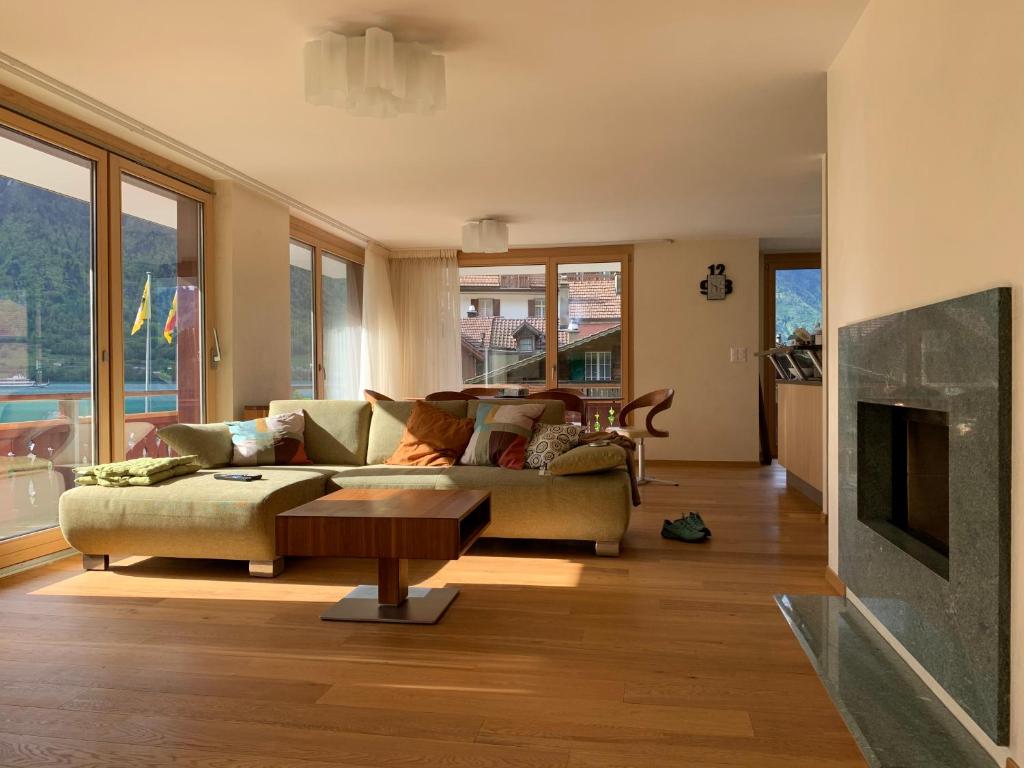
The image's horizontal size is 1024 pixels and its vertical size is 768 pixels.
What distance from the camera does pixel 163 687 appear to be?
244 cm

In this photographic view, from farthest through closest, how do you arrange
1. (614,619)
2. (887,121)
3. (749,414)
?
(749,414), (614,619), (887,121)

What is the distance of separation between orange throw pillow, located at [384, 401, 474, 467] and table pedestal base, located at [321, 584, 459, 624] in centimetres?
138

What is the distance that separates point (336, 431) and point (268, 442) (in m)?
0.46

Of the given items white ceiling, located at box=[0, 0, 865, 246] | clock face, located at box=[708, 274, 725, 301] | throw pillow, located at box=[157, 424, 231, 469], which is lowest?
throw pillow, located at box=[157, 424, 231, 469]

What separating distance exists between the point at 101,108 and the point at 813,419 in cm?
485

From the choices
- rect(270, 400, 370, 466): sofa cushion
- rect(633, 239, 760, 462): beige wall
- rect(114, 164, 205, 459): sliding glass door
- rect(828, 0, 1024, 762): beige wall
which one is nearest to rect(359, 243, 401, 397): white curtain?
rect(633, 239, 760, 462): beige wall

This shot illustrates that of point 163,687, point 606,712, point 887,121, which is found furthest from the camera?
point 887,121

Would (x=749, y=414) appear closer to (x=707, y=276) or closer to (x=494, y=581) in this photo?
(x=707, y=276)

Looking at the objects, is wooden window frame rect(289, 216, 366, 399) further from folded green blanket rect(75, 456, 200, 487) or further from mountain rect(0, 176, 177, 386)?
folded green blanket rect(75, 456, 200, 487)

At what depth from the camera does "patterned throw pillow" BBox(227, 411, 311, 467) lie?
187 inches

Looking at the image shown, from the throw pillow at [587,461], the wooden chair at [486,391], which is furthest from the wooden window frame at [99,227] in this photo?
the wooden chair at [486,391]

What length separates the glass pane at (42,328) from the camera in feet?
12.8

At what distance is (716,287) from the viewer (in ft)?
26.8

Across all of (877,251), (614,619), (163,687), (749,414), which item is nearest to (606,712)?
(614,619)
